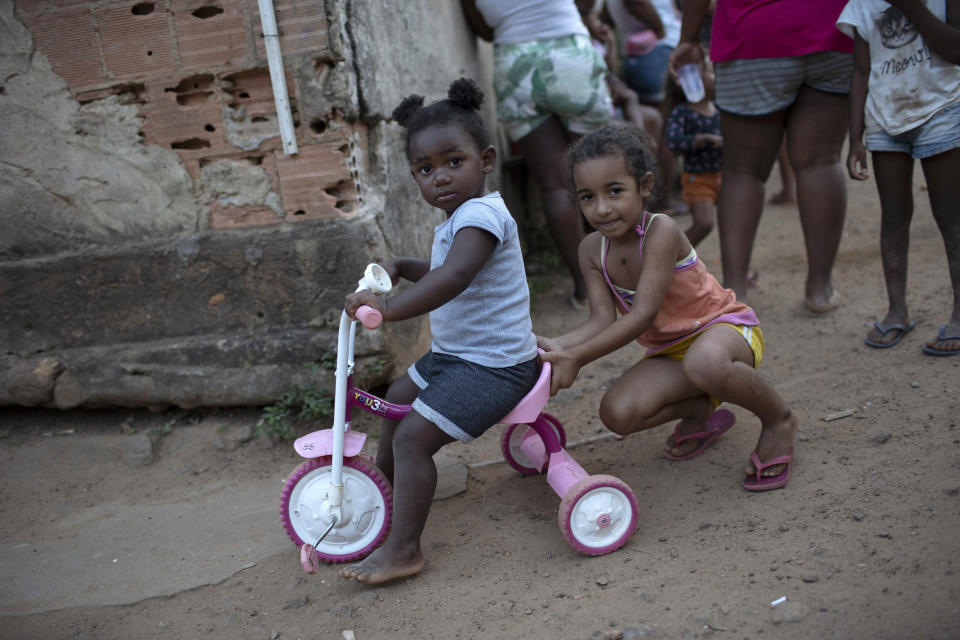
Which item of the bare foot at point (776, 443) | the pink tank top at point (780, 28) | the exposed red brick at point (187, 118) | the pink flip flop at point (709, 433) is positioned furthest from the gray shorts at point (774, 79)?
the exposed red brick at point (187, 118)

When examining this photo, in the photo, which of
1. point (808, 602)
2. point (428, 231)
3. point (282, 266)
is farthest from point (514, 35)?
point (808, 602)

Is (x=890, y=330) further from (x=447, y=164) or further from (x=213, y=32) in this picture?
(x=213, y=32)

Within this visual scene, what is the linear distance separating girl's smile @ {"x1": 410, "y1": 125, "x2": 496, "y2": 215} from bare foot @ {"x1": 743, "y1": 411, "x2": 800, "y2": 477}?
4.07 ft

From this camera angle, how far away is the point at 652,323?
2502mm

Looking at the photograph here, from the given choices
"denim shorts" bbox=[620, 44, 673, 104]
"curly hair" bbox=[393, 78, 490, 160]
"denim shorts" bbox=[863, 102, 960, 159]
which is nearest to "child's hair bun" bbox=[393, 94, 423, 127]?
"curly hair" bbox=[393, 78, 490, 160]

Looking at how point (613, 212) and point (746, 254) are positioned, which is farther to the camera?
point (746, 254)

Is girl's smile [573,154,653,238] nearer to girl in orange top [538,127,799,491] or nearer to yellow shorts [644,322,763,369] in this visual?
girl in orange top [538,127,799,491]

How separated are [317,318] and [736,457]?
5.72ft

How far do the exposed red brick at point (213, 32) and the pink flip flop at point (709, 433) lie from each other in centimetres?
222

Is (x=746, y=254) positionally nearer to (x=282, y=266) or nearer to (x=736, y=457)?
(x=736, y=457)

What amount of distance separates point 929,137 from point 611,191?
4.79 ft

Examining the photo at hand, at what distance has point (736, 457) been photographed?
2.71m

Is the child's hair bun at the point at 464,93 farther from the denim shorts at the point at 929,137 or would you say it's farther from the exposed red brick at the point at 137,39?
the denim shorts at the point at 929,137

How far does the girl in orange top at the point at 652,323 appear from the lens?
2.37 metres
